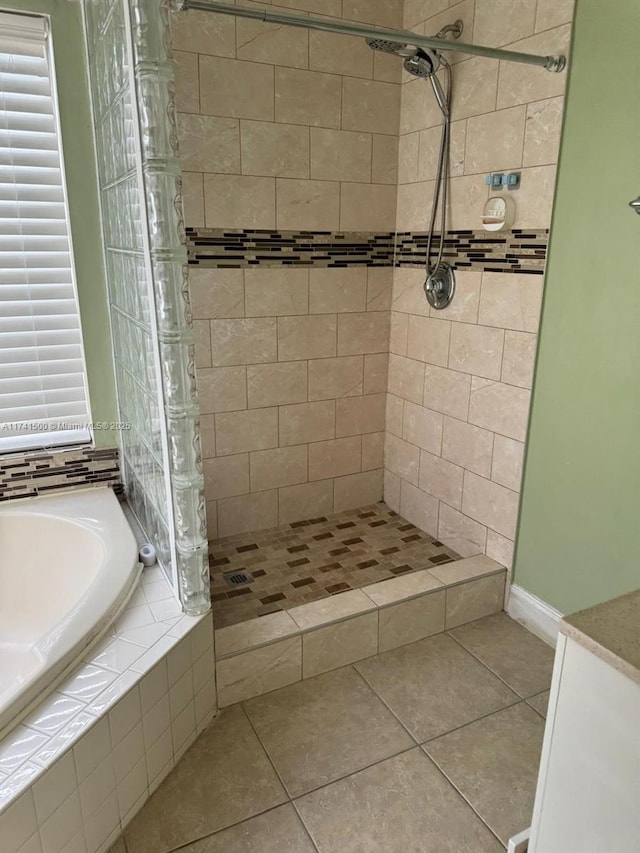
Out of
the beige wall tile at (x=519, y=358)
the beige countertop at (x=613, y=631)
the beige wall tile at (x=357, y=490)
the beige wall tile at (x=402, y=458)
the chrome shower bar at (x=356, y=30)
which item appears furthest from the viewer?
the beige wall tile at (x=357, y=490)

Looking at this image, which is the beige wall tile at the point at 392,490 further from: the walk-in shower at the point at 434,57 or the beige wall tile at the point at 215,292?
the beige wall tile at the point at 215,292

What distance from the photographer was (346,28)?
1.69 metres

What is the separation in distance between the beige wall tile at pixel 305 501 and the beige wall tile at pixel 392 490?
0.97ft

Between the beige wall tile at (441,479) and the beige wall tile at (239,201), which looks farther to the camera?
the beige wall tile at (441,479)

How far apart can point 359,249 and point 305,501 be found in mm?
1163

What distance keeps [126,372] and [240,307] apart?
0.54 m

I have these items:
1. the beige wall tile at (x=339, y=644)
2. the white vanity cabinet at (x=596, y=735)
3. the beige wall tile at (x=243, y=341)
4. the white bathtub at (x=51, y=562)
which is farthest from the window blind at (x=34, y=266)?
the white vanity cabinet at (x=596, y=735)

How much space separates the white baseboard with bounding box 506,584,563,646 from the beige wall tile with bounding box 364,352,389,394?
1.07 meters

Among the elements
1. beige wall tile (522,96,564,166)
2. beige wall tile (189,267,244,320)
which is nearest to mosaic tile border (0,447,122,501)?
beige wall tile (189,267,244,320)

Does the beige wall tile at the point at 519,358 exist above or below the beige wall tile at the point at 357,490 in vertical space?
above

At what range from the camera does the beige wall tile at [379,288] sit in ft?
9.00

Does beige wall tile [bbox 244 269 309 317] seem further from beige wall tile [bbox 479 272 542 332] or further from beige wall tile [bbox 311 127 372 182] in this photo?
beige wall tile [bbox 479 272 542 332]

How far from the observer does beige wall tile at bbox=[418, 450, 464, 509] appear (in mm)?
2564

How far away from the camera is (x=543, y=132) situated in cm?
197
